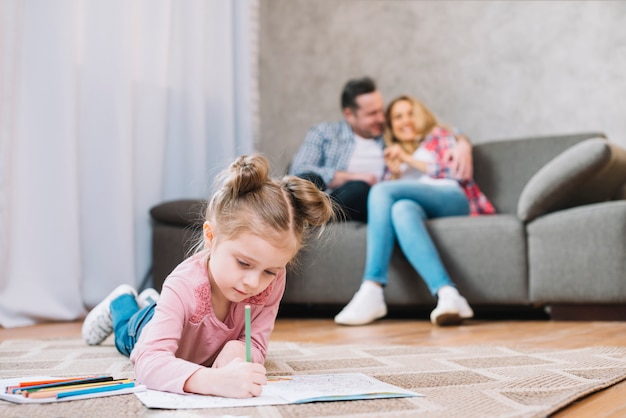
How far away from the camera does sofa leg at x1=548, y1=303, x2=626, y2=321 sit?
7.57 feet

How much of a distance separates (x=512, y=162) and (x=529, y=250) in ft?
2.23

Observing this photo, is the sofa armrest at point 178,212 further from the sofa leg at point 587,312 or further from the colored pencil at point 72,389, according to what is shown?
the colored pencil at point 72,389

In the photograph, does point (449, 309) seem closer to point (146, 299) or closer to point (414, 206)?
point (414, 206)

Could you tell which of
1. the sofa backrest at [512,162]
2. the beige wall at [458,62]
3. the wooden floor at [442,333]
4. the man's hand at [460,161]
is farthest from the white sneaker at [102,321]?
the beige wall at [458,62]

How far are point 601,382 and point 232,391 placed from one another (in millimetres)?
598

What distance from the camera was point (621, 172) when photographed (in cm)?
252

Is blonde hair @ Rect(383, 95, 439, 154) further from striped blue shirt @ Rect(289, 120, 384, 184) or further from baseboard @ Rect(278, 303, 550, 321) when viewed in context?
baseboard @ Rect(278, 303, 550, 321)

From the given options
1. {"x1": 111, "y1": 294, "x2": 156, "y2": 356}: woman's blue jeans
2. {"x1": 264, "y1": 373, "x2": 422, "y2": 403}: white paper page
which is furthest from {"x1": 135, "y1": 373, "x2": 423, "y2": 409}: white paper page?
{"x1": 111, "y1": 294, "x2": 156, "y2": 356}: woman's blue jeans

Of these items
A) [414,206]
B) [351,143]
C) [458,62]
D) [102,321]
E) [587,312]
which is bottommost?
[587,312]

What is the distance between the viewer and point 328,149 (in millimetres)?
3033

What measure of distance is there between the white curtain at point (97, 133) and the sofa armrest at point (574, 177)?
1575 mm

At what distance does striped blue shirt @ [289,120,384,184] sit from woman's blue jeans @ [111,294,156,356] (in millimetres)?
1367

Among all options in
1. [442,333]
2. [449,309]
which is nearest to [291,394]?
[442,333]

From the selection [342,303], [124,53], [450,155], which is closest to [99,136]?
[124,53]
